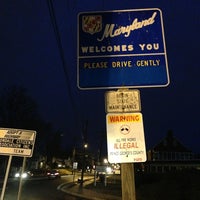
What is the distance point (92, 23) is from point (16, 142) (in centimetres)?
338

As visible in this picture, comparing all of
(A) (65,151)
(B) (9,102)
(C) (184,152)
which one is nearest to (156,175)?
(B) (9,102)

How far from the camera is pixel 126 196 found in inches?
112

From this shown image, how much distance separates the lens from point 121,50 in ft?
11.1

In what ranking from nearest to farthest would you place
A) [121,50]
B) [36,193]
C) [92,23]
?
1. [121,50]
2. [92,23]
3. [36,193]

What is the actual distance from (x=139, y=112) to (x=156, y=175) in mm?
33796

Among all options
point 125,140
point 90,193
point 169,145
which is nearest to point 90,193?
point 90,193

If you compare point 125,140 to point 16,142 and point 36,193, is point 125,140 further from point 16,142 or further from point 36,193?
point 36,193

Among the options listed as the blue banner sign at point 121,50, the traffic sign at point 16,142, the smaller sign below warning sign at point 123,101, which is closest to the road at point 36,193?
Result: the traffic sign at point 16,142

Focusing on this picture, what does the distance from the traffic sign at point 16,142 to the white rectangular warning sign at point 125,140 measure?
3.36 m

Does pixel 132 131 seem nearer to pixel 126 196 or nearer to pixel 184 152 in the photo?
pixel 126 196

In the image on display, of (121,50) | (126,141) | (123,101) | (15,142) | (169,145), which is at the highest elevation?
(169,145)

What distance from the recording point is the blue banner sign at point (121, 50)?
10.8 feet

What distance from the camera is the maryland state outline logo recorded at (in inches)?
137

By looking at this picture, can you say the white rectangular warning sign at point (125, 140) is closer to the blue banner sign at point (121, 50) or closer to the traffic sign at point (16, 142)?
the blue banner sign at point (121, 50)
